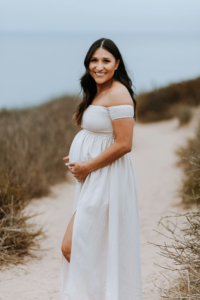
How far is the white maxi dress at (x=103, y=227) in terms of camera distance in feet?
7.22

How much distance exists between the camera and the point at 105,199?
2.21 meters

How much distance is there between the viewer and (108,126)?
7.30 feet

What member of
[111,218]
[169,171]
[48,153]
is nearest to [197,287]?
[111,218]

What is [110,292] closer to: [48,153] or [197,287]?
[197,287]

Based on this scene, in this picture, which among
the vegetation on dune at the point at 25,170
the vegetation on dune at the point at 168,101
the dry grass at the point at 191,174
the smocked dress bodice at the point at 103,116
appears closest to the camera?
the smocked dress bodice at the point at 103,116

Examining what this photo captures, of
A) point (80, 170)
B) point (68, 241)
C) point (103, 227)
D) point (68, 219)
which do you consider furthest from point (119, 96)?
point (68, 219)

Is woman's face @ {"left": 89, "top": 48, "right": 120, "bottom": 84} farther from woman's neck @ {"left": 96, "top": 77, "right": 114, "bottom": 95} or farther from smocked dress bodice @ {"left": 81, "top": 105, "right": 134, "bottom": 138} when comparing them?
smocked dress bodice @ {"left": 81, "top": 105, "right": 134, "bottom": 138}

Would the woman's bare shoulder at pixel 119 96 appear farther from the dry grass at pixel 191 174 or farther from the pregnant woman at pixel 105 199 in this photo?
the dry grass at pixel 191 174

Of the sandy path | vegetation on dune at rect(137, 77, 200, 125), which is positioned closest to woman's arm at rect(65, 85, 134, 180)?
the sandy path

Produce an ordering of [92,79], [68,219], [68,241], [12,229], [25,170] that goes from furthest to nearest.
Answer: [25,170] → [68,219] → [12,229] → [92,79] → [68,241]

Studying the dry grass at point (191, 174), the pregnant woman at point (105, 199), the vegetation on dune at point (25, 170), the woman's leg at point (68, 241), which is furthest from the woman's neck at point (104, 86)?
the vegetation on dune at point (25, 170)

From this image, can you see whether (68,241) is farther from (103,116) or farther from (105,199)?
(103,116)

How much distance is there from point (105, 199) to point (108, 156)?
0.27m

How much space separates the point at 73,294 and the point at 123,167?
0.84m
